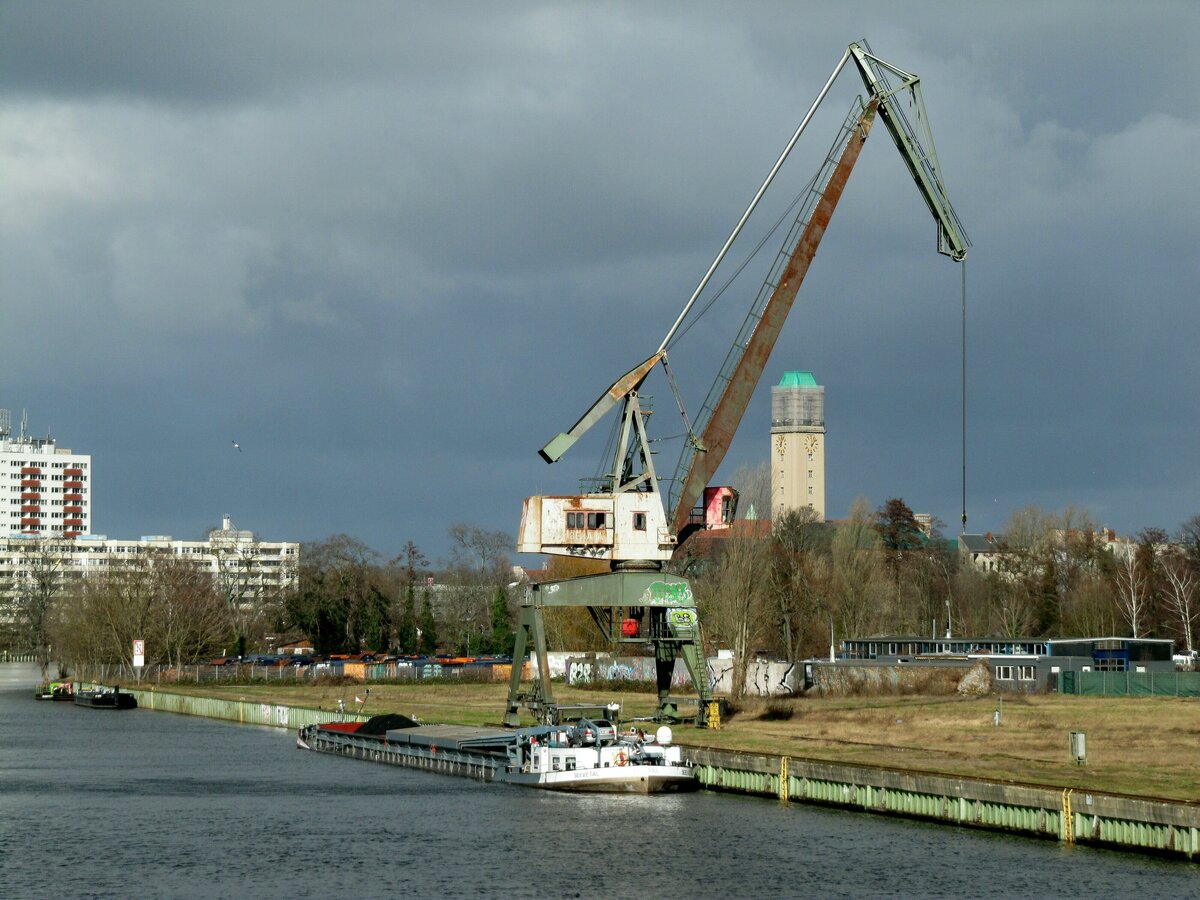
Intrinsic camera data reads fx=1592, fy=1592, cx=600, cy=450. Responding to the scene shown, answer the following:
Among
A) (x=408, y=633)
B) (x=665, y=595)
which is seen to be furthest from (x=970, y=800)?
(x=408, y=633)

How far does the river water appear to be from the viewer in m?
44.3

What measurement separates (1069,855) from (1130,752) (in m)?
20.3

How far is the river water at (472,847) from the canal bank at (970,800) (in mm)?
630

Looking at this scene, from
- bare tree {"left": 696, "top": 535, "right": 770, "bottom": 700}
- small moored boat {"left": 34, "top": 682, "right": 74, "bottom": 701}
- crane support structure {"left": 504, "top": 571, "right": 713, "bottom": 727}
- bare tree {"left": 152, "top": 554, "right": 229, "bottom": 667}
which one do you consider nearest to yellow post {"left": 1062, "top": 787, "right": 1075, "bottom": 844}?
crane support structure {"left": 504, "top": 571, "right": 713, "bottom": 727}

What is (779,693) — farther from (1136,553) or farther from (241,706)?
(1136,553)

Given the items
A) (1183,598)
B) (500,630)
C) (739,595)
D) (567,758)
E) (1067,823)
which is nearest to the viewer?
(1067,823)

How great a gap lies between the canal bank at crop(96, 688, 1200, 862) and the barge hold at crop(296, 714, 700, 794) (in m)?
2.44

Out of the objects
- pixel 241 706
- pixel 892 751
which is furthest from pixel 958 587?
pixel 892 751

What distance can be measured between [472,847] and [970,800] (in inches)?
636

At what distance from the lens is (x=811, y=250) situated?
268 feet

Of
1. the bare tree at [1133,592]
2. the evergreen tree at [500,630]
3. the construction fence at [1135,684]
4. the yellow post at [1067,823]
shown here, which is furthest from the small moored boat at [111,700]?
the yellow post at [1067,823]

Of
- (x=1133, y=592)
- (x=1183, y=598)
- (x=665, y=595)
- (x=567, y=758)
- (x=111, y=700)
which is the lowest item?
(x=111, y=700)

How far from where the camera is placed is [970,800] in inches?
2014

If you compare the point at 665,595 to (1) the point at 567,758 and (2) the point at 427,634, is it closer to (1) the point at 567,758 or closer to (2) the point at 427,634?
(1) the point at 567,758
